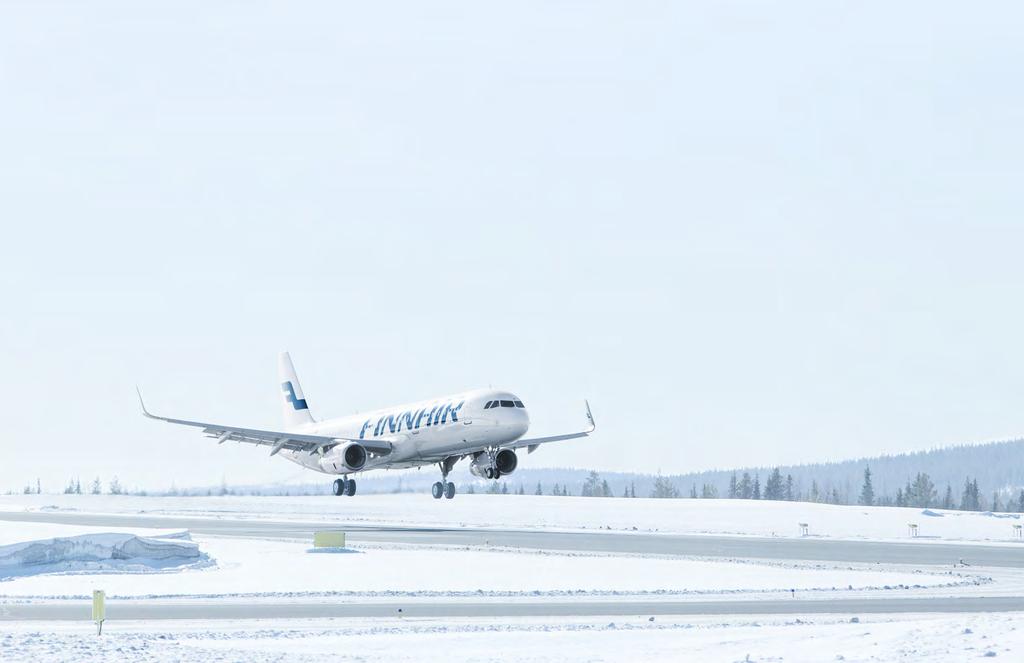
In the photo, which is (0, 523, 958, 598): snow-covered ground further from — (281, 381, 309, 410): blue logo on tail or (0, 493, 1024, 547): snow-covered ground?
(281, 381, 309, 410): blue logo on tail

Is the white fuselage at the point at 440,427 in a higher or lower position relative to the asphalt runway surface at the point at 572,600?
higher

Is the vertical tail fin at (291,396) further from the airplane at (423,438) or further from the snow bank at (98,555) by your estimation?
the snow bank at (98,555)

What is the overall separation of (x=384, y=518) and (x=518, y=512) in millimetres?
9303

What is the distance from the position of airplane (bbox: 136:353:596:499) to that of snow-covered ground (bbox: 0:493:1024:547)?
3315mm

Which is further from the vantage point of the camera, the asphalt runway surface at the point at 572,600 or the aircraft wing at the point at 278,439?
the aircraft wing at the point at 278,439

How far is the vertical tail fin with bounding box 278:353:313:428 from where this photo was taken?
345ft

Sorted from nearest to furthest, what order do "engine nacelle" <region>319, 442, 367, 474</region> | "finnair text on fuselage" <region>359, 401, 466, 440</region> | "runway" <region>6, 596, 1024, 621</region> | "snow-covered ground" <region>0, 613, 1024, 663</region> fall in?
"snow-covered ground" <region>0, 613, 1024, 663</region>, "runway" <region>6, 596, 1024, 621</region>, "finnair text on fuselage" <region>359, 401, 466, 440</region>, "engine nacelle" <region>319, 442, 367, 474</region>

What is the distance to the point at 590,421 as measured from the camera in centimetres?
8000

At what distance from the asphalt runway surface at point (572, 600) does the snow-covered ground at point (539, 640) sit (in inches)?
64.8

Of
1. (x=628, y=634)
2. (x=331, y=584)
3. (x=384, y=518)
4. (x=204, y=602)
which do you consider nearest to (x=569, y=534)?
(x=384, y=518)

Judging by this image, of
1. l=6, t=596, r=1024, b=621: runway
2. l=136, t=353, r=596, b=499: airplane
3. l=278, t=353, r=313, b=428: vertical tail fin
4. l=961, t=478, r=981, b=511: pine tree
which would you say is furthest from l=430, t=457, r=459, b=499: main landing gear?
l=961, t=478, r=981, b=511: pine tree

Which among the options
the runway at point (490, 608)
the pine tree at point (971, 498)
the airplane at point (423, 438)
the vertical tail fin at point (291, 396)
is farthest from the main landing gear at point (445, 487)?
the pine tree at point (971, 498)

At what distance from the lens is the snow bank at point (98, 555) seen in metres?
40.6

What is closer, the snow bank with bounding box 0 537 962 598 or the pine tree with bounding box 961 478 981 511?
the snow bank with bounding box 0 537 962 598
